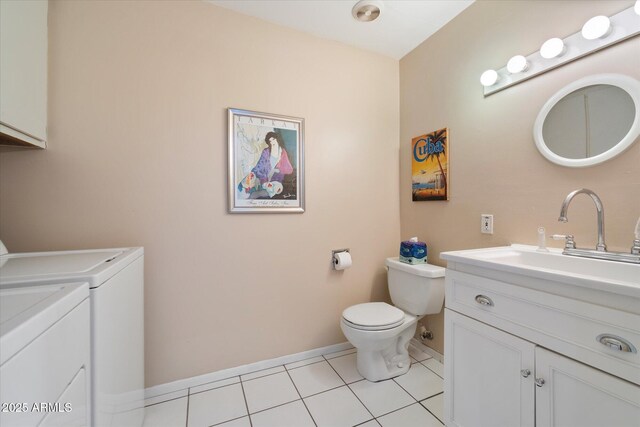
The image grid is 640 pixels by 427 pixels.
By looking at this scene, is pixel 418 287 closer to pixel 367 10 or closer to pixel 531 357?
pixel 531 357

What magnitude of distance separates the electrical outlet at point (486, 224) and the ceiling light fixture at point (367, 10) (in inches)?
56.1

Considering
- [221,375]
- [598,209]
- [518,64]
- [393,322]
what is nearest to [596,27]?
[518,64]

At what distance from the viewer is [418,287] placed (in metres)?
1.72

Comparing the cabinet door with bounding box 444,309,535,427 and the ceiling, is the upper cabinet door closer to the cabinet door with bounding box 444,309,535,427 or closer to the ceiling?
the ceiling

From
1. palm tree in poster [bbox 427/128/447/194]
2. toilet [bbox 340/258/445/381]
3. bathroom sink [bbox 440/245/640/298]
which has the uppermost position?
palm tree in poster [bbox 427/128/447/194]

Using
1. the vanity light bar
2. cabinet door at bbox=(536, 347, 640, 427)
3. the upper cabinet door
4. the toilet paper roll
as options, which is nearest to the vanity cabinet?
cabinet door at bbox=(536, 347, 640, 427)

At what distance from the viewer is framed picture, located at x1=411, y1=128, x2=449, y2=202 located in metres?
1.79

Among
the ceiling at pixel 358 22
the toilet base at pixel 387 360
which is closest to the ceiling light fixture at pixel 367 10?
the ceiling at pixel 358 22

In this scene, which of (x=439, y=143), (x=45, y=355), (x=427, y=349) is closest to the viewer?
(x=45, y=355)

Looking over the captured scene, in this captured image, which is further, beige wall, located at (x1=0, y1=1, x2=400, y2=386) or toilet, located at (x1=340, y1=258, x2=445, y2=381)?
toilet, located at (x1=340, y1=258, x2=445, y2=381)

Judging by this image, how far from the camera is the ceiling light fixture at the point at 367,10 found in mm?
1576

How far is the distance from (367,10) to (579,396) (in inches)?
81.3

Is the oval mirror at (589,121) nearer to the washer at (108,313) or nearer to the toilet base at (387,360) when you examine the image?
the toilet base at (387,360)

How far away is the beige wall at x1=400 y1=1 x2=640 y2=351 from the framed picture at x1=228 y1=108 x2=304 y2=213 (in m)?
0.95
